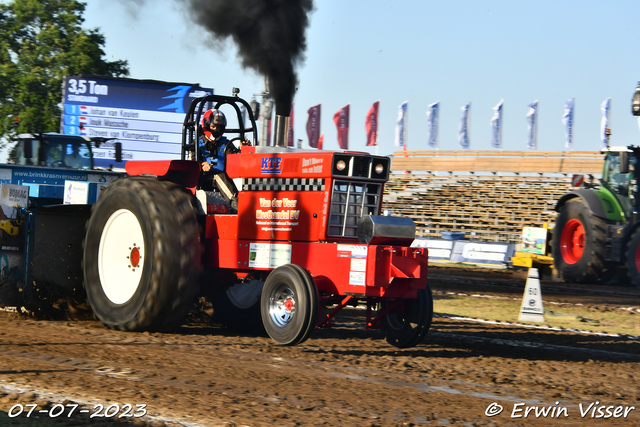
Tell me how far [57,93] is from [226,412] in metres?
28.4

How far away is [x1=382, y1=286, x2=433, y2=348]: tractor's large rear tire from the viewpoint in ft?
22.1

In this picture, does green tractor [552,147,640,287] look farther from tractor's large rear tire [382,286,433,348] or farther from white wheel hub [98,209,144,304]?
white wheel hub [98,209,144,304]

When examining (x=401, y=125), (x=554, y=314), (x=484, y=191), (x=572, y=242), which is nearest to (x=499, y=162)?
(x=484, y=191)

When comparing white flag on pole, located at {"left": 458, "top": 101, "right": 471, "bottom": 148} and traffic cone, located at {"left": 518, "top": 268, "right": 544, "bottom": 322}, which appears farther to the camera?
white flag on pole, located at {"left": 458, "top": 101, "right": 471, "bottom": 148}

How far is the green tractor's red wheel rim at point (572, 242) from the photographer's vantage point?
16.6m

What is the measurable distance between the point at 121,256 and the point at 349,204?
2.35 m

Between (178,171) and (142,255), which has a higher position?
(178,171)

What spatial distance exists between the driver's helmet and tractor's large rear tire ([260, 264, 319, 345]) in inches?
75.0

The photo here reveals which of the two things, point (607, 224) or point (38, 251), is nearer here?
point (38, 251)

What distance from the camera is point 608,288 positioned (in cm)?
1558

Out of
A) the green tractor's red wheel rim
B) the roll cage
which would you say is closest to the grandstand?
the green tractor's red wheel rim

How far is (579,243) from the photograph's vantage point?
54.5ft

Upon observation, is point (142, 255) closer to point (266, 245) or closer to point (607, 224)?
point (266, 245)

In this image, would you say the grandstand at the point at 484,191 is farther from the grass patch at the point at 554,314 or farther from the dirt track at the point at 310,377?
the dirt track at the point at 310,377
